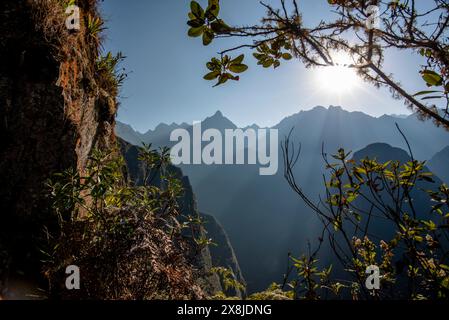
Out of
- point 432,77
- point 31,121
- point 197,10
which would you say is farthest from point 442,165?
point 197,10

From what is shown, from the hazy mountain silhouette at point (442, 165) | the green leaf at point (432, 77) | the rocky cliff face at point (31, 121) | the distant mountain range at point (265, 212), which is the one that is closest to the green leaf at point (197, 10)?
the green leaf at point (432, 77)

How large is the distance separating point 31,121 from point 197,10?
3.53 meters

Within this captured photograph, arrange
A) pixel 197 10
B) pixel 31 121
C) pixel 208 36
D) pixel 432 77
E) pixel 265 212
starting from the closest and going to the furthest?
pixel 432 77
pixel 197 10
pixel 208 36
pixel 31 121
pixel 265 212

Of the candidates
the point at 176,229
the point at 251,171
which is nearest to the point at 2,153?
the point at 176,229

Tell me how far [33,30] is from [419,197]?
10737 centimetres

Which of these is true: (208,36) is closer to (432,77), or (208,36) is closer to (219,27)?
(219,27)

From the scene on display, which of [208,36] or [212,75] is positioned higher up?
[208,36]

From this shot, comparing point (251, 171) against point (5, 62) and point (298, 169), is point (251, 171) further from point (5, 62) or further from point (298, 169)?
point (5, 62)

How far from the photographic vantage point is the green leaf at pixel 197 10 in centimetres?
119

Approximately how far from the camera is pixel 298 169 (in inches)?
7470

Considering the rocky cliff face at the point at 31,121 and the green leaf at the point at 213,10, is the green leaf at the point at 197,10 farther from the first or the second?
the rocky cliff face at the point at 31,121

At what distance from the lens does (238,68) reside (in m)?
1.36

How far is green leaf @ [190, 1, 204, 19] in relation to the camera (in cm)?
119
